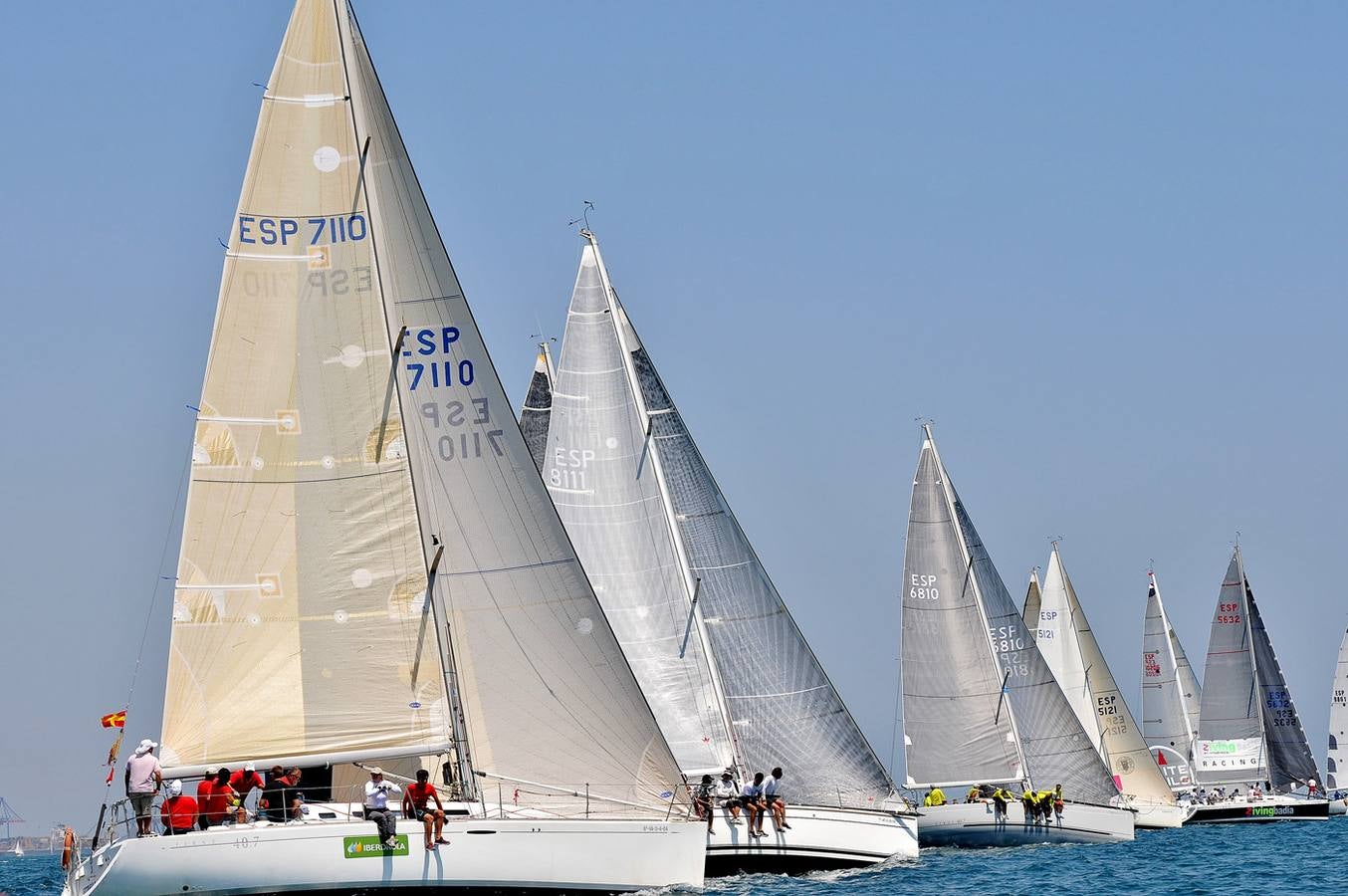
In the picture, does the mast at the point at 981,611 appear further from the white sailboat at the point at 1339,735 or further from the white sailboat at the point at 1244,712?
the white sailboat at the point at 1339,735

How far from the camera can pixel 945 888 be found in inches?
1043

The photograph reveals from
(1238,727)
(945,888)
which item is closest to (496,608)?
(945,888)

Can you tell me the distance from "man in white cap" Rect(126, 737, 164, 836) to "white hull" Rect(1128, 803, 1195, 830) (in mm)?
32845

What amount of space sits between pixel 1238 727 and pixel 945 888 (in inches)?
1489

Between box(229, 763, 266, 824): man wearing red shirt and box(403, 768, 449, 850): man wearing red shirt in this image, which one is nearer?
box(403, 768, 449, 850): man wearing red shirt

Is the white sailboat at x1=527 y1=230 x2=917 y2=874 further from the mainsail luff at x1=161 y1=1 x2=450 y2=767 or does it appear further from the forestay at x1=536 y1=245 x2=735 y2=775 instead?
the mainsail luff at x1=161 y1=1 x2=450 y2=767

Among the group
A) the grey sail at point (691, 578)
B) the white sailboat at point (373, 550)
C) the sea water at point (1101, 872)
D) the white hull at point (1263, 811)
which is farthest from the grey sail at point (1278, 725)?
the white sailboat at point (373, 550)

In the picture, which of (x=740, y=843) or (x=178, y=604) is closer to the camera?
(x=178, y=604)

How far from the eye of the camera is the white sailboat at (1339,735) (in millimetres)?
64562

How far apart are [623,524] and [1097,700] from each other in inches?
1007

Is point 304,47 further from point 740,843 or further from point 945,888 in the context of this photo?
point 945,888

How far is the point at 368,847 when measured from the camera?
67.1 ft

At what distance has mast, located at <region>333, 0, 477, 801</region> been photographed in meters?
22.4

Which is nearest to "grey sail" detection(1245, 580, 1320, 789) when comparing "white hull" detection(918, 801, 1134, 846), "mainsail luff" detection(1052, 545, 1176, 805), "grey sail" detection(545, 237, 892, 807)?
"mainsail luff" detection(1052, 545, 1176, 805)
